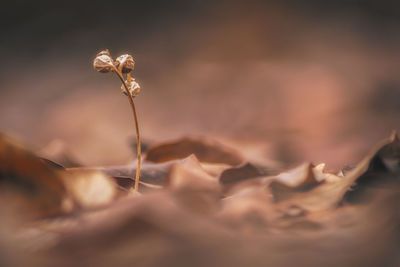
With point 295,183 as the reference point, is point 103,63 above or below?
above

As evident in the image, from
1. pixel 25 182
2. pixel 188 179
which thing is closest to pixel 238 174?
pixel 188 179

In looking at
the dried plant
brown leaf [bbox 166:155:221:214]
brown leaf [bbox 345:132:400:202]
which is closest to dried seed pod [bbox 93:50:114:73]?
the dried plant

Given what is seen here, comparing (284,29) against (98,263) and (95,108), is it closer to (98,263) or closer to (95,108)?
(95,108)

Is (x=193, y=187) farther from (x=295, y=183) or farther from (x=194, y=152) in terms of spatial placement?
(x=194, y=152)

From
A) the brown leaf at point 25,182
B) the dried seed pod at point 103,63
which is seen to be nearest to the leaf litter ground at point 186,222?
the brown leaf at point 25,182

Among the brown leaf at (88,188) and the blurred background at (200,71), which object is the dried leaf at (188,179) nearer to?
the brown leaf at (88,188)

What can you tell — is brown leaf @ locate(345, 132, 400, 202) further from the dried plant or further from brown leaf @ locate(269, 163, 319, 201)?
the dried plant
